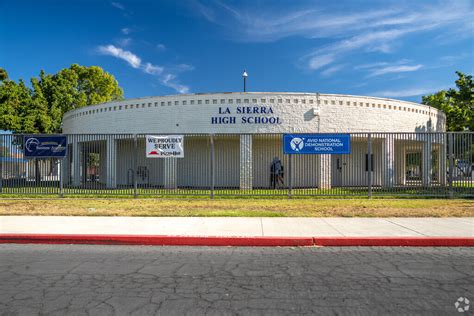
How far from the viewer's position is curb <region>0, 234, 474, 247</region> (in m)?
7.18

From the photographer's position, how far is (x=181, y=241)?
24.2ft

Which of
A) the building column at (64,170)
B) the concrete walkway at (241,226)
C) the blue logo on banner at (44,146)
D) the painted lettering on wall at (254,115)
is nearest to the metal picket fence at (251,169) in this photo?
the building column at (64,170)

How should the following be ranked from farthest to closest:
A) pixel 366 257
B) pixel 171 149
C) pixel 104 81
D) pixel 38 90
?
1. pixel 104 81
2. pixel 38 90
3. pixel 171 149
4. pixel 366 257

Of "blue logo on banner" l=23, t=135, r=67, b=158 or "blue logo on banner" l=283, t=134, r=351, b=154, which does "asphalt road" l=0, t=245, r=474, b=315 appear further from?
"blue logo on banner" l=23, t=135, r=67, b=158

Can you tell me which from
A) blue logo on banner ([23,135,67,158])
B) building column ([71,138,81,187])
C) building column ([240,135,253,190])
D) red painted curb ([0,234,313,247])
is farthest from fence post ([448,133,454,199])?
building column ([71,138,81,187])

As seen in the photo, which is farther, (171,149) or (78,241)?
(171,149)

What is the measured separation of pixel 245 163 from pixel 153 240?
A: 1191 cm

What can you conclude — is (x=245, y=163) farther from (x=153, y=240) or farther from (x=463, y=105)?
(x=463, y=105)

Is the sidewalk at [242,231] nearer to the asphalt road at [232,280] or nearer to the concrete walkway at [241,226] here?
the concrete walkway at [241,226]

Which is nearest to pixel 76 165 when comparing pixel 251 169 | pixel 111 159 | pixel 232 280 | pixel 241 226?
pixel 111 159

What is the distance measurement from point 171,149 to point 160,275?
1020cm

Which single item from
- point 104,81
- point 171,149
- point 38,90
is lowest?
point 171,149

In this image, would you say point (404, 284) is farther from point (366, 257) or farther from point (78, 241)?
point (78, 241)

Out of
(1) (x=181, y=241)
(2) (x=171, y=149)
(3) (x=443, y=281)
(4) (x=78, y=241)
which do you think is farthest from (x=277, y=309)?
(2) (x=171, y=149)
